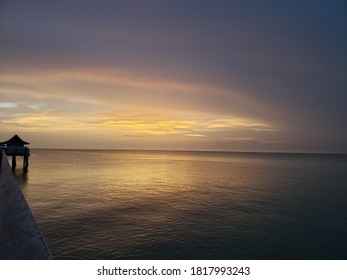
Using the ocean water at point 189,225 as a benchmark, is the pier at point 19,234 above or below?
above

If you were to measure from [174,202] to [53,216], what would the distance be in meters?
15.2

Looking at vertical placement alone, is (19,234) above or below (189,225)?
above

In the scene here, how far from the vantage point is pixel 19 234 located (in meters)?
9.07

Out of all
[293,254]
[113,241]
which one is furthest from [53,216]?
[293,254]

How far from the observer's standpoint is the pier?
7973 mm

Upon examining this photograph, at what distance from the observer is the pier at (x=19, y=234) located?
7973 mm

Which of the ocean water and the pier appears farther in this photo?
the ocean water

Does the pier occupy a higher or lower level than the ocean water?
higher

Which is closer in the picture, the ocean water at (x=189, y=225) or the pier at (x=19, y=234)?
the pier at (x=19, y=234)

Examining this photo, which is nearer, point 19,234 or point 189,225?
point 19,234
